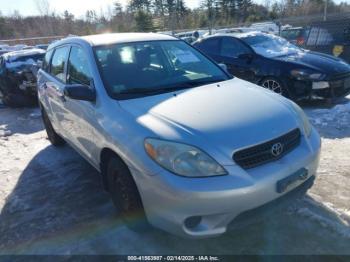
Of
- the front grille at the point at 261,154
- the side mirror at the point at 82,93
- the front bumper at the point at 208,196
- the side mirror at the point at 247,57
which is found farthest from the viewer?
the side mirror at the point at 247,57

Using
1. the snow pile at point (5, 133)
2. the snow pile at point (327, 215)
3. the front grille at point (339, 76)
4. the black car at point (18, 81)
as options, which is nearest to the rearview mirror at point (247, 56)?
the front grille at point (339, 76)

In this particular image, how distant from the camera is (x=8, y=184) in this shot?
447cm

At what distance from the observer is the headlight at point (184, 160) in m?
2.38

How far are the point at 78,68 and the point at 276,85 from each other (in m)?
4.10

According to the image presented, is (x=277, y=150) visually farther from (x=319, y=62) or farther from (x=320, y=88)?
(x=319, y=62)

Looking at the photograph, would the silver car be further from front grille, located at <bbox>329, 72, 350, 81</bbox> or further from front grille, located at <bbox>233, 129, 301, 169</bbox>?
front grille, located at <bbox>329, 72, 350, 81</bbox>

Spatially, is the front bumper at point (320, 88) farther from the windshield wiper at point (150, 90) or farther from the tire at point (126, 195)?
the tire at point (126, 195)

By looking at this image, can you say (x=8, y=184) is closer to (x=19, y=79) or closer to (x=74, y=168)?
(x=74, y=168)

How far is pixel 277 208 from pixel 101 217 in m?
1.75

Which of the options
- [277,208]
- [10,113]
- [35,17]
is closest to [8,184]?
[277,208]

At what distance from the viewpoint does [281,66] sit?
650 centimetres

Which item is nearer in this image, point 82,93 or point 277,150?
point 277,150

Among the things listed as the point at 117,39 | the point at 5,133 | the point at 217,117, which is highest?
the point at 117,39

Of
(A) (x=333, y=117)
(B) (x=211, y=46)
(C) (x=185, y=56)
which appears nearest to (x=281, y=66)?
(A) (x=333, y=117)
